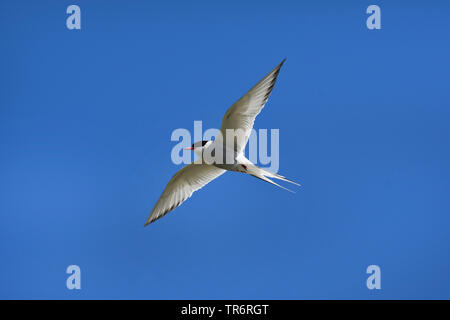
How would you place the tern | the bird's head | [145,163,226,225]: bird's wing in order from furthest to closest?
[145,163,226,225]: bird's wing → the bird's head → the tern

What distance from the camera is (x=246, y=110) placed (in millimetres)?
6320

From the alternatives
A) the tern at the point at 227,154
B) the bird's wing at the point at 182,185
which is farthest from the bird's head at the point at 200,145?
the bird's wing at the point at 182,185

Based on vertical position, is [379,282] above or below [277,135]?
below

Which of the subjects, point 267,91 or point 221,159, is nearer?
point 267,91

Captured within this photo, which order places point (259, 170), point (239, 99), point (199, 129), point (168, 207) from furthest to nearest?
point (168, 207), point (199, 129), point (259, 170), point (239, 99)

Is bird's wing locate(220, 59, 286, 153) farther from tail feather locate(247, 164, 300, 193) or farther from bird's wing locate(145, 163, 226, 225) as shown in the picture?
bird's wing locate(145, 163, 226, 225)

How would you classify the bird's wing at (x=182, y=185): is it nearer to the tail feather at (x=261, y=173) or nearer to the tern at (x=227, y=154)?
the tern at (x=227, y=154)

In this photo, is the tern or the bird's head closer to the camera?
the tern

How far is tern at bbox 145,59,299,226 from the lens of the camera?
6.18 m

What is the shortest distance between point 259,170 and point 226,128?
72cm

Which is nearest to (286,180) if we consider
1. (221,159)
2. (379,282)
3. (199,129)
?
(221,159)

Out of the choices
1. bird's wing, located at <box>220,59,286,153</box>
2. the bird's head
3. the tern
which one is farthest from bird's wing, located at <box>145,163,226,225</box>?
bird's wing, located at <box>220,59,286,153</box>

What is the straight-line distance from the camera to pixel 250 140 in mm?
6684
